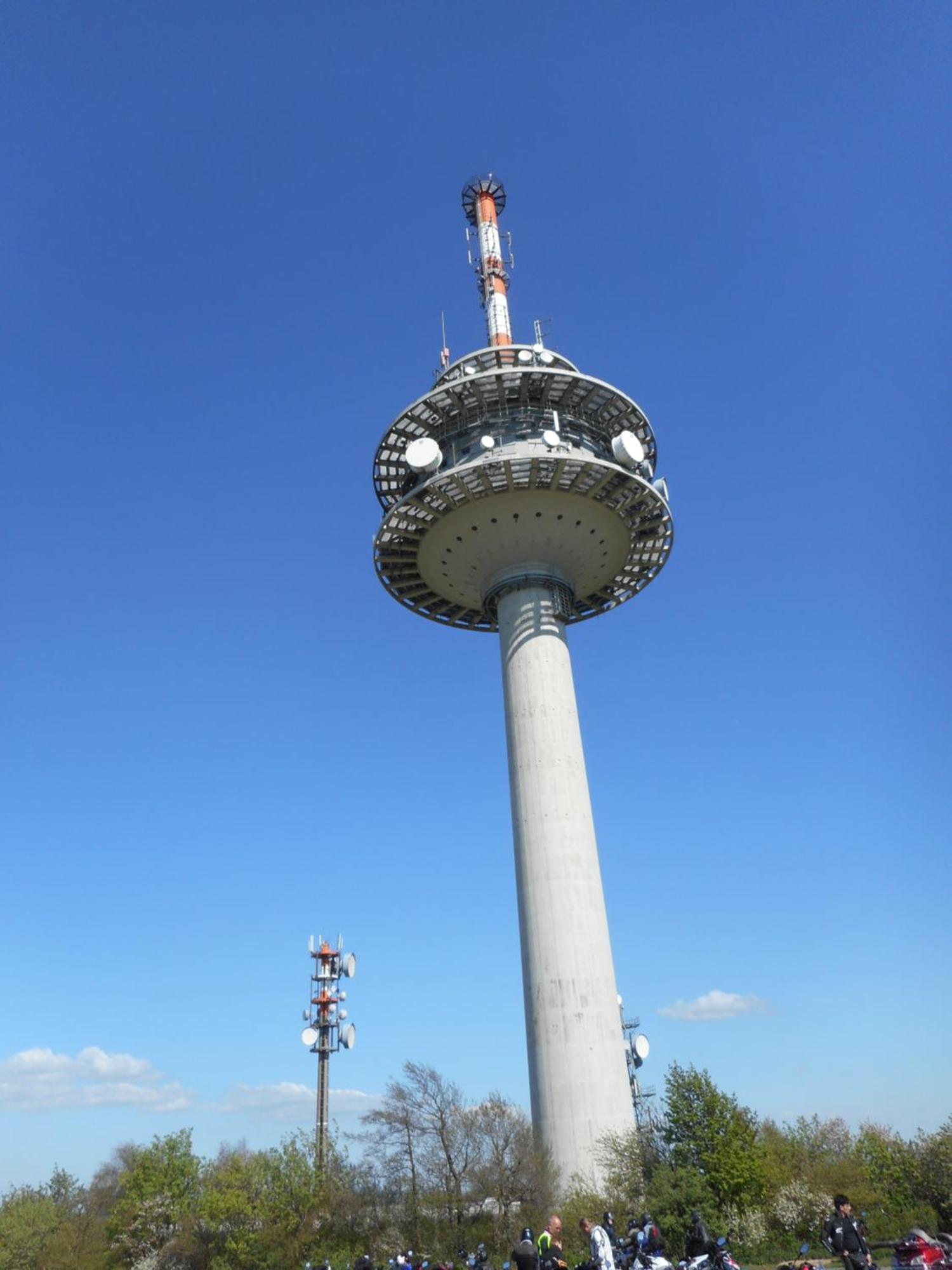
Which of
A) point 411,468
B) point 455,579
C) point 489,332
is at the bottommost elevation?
point 455,579

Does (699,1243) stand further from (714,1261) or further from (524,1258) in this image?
(524,1258)

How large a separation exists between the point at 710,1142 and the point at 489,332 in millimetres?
33938

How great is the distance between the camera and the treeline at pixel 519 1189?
24.8 metres

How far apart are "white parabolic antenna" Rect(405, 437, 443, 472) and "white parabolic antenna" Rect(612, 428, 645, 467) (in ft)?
23.1

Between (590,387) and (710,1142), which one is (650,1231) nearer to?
(710,1142)

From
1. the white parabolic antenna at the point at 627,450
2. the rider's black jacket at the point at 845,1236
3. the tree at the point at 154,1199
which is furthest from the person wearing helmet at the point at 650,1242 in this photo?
the tree at the point at 154,1199

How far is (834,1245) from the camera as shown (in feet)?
39.0

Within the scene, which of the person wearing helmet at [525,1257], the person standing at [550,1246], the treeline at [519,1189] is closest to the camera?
the person wearing helmet at [525,1257]

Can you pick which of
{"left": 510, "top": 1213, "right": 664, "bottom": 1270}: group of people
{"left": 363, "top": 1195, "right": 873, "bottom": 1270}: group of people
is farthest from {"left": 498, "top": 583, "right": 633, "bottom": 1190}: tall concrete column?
{"left": 510, "top": 1213, "right": 664, "bottom": 1270}: group of people

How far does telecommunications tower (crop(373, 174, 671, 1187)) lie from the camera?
95.6 ft

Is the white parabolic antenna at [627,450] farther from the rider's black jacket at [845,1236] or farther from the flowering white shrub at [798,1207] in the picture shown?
the rider's black jacket at [845,1236]

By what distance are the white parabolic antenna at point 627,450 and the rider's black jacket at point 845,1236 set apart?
27466 millimetres

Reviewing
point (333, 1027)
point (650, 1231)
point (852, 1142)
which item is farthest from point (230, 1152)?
point (650, 1231)

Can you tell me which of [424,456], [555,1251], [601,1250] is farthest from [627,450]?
[601,1250]
